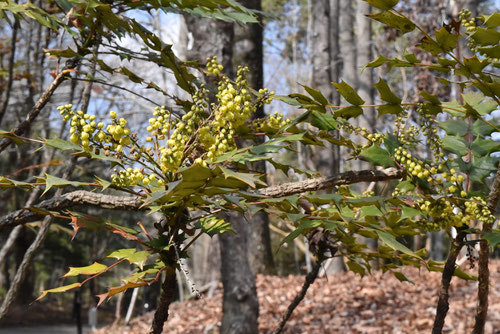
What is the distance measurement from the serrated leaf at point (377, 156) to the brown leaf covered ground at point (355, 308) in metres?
3.78

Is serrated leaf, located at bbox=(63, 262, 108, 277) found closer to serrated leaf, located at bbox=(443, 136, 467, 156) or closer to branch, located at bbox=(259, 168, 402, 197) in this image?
branch, located at bbox=(259, 168, 402, 197)

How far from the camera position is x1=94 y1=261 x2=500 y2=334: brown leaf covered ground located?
4965 mm

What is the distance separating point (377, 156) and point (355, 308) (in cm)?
512

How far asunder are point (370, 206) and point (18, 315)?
52.1ft

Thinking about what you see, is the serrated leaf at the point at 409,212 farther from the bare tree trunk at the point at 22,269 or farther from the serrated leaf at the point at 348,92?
the bare tree trunk at the point at 22,269

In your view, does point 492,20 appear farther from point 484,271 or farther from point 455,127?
point 484,271

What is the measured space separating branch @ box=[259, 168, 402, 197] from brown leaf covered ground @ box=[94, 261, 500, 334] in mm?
3734

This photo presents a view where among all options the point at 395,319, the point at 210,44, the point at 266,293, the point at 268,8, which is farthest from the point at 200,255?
the point at 268,8

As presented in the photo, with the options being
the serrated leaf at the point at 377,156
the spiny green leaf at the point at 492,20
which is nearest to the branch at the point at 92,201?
the serrated leaf at the point at 377,156

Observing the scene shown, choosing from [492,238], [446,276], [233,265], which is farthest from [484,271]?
[233,265]

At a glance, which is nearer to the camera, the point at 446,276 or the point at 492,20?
the point at 492,20

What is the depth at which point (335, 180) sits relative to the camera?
1.20 m

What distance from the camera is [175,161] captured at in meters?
1.06

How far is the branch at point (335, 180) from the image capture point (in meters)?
1.21
